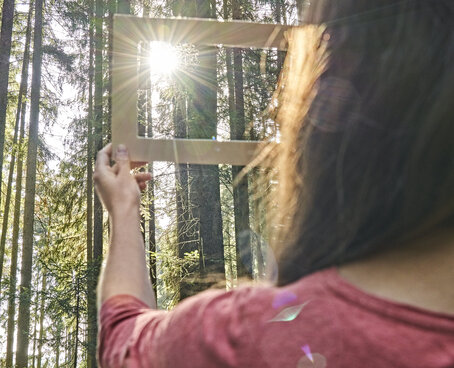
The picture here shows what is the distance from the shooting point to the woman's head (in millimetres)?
613

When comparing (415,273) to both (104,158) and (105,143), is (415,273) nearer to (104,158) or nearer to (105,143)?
(104,158)

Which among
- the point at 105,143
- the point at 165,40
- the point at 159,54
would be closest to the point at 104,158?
the point at 165,40

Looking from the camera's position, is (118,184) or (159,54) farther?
(159,54)

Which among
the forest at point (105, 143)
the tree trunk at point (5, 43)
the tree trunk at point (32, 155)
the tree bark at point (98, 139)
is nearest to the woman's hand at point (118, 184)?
the forest at point (105, 143)

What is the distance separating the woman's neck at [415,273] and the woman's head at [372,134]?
0.02 m

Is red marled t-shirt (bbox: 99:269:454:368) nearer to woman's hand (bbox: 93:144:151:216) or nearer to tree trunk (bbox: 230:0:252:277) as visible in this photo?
woman's hand (bbox: 93:144:151:216)

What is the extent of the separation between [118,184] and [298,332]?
505 mm

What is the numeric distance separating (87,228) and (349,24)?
12.0 m

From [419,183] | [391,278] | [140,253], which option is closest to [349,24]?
[419,183]

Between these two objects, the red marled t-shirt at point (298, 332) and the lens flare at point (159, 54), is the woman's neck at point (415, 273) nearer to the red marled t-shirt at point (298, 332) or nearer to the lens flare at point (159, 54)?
the red marled t-shirt at point (298, 332)

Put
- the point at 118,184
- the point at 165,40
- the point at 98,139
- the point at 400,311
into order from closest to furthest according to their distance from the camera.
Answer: the point at 400,311 → the point at 118,184 → the point at 165,40 → the point at 98,139

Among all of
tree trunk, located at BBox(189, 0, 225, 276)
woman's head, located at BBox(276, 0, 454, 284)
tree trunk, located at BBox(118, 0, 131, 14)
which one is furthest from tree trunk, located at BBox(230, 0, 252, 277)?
woman's head, located at BBox(276, 0, 454, 284)

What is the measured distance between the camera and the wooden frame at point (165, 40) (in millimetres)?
1036

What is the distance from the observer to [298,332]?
0.61 metres
